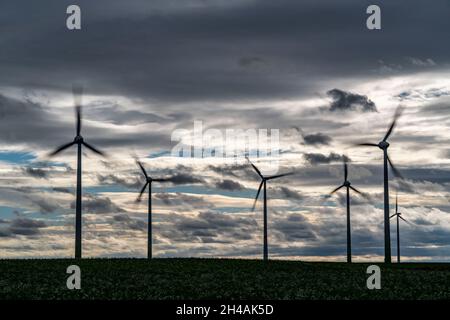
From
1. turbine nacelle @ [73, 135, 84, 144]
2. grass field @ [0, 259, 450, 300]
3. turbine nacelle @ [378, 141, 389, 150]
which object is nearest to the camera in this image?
grass field @ [0, 259, 450, 300]

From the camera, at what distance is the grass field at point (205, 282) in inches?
1950

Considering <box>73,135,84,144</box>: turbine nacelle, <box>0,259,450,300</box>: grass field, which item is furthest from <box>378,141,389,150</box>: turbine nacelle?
<box>73,135,84,144</box>: turbine nacelle

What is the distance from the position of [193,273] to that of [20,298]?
74.7 ft

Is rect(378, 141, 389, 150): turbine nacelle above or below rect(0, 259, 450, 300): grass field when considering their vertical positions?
above

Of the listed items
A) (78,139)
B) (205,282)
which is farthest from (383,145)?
(205,282)

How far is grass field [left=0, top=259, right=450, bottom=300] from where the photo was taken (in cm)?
4954

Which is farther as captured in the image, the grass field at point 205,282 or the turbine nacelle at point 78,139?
the turbine nacelle at point 78,139

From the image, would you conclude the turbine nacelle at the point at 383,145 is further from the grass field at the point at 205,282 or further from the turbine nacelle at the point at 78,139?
the turbine nacelle at the point at 78,139

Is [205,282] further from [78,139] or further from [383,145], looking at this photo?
[383,145]

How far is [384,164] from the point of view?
104125 millimetres

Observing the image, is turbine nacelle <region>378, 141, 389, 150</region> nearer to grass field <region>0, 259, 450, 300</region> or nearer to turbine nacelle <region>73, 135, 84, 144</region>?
grass field <region>0, 259, 450, 300</region>

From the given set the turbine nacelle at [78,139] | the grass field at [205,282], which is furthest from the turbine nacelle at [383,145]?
the turbine nacelle at [78,139]
